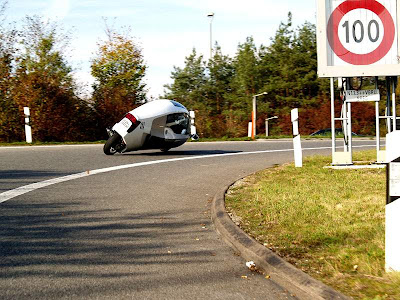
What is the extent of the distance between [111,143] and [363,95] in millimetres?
7394

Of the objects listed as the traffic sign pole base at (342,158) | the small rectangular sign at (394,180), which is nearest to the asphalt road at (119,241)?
the small rectangular sign at (394,180)

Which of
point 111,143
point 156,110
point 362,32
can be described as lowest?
point 111,143

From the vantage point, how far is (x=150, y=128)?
16.1m

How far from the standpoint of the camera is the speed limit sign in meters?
11.6

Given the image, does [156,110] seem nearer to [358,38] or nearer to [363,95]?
[363,95]

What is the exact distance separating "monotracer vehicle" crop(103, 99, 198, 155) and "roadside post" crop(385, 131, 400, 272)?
11.7 metres

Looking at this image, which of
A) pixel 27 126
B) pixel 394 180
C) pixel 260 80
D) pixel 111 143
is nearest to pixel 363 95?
pixel 111 143

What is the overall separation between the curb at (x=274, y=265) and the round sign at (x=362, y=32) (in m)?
5.74

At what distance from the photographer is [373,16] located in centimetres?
1167

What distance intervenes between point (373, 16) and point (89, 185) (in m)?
6.43

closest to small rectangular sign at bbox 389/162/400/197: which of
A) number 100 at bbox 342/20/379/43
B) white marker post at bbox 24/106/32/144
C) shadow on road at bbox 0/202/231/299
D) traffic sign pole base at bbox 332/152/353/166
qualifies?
shadow on road at bbox 0/202/231/299

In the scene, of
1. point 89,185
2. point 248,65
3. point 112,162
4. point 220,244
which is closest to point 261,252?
point 220,244

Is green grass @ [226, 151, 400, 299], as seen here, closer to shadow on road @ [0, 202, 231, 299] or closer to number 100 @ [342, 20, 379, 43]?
shadow on road @ [0, 202, 231, 299]

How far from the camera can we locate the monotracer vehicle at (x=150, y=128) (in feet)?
52.4
